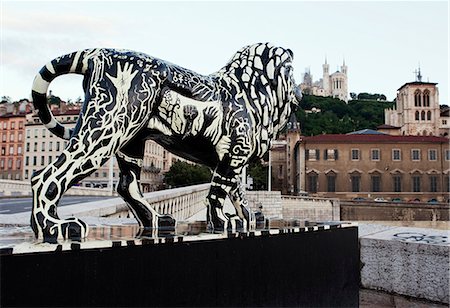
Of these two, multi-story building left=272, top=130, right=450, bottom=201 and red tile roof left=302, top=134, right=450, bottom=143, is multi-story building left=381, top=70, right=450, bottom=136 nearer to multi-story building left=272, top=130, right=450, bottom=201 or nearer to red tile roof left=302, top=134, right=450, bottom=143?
red tile roof left=302, top=134, right=450, bottom=143

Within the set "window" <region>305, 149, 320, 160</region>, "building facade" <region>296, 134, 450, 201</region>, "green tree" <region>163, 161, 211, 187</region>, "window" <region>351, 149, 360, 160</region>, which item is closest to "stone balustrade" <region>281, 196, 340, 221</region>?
"building facade" <region>296, 134, 450, 201</region>

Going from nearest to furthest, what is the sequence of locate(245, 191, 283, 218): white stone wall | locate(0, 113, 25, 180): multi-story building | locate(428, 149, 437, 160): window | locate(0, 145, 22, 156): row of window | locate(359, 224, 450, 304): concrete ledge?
locate(359, 224, 450, 304): concrete ledge
locate(245, 191, 283, 218): white stone wall
locate(428, 149, 437, 160): window
locate(0, 113, 25, 180): multi-story building
locate(0, 145, 22, 156): row of window

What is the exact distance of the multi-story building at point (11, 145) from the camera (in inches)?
2373

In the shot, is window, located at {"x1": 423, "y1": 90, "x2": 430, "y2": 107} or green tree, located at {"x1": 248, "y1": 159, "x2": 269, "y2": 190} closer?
green tree, located at {"x1": 248, "y1": 159, "x2": 269, "y2": 190}

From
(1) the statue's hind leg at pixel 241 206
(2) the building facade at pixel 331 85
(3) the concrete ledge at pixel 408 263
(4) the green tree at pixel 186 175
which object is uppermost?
(2) the building facade at pixel 331 85

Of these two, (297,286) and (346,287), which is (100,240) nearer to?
(297,286)

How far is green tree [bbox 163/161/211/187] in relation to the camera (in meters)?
52.4

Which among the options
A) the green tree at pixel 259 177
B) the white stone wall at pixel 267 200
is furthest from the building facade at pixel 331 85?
the white stone wall at pixel 267 200

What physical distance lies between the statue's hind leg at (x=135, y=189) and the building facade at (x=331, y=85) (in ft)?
460

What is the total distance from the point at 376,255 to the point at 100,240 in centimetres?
298

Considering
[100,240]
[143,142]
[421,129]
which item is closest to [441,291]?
[143,142]

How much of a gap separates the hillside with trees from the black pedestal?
7618 cm

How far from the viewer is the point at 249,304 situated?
2.70 meters

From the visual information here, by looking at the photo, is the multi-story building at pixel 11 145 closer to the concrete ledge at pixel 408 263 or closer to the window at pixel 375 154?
the window at pixel 375 154
